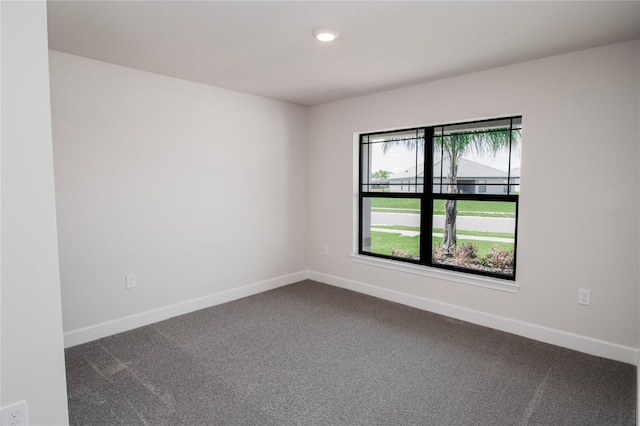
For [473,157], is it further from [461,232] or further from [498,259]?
[498,259]

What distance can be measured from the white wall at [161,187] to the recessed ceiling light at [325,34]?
1.63 meters

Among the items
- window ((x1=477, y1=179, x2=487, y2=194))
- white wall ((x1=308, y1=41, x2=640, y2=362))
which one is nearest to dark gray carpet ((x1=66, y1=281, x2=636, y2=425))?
white wall ((x1=308, y1=41, x2=640, y2=362))

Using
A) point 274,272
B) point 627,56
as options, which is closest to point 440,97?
point 627,56

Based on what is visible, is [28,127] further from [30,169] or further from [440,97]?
[440,97]

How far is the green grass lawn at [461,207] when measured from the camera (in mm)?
3309

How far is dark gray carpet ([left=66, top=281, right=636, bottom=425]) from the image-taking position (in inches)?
82.2

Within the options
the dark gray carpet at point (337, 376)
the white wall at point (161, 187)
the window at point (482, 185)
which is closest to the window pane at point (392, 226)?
the window at point (482, 185)

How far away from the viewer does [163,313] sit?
137 inches

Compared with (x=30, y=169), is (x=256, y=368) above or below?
below

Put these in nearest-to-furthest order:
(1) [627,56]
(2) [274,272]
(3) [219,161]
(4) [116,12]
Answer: (4) [116,12]
(1) [627,56]
(3) [219,161]
(2) [274,272]

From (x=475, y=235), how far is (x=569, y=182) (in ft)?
3.04

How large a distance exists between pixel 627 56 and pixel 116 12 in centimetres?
334

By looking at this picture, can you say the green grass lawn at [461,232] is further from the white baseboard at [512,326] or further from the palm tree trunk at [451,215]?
the white baseboard at [512,326]

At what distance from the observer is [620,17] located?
2207mm
